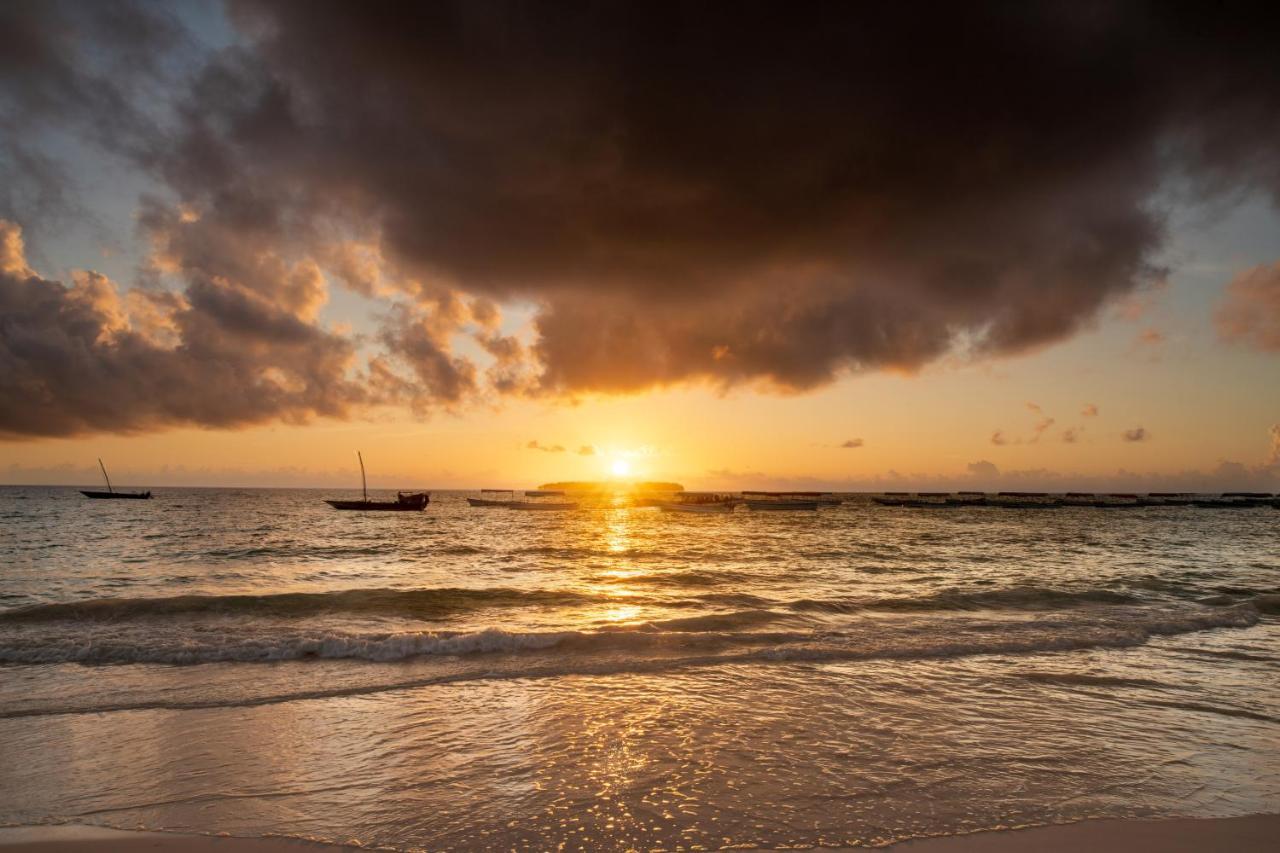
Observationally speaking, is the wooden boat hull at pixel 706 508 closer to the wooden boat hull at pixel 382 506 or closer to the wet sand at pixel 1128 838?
the wooden boat hull at pixel 382 506

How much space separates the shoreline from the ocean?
22cm

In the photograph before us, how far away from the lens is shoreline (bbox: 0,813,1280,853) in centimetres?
629

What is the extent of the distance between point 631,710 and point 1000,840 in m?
5.84

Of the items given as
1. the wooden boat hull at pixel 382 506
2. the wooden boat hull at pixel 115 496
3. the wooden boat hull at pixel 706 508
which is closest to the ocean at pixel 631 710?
the wooden boat hull at pixel 382 506

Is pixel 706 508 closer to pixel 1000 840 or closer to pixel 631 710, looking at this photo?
pixel 631 710

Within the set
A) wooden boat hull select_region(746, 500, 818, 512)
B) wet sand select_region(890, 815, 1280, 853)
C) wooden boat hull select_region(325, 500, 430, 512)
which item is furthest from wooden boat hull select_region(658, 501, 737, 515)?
wet sand select_region(890, 815, 1280, 853)

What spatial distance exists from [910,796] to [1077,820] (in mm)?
1682

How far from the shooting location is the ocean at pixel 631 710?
23.3 feet

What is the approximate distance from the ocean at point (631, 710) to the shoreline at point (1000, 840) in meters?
0.22

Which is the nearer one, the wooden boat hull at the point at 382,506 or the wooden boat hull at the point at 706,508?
the wooden boat hull at the point at 382,506

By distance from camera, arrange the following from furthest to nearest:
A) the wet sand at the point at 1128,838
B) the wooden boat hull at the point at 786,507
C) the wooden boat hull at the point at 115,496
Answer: the wooden boat hull at the point at 115,496, the wooden boat hull at the point at 786,507, the wet sand at the point at 1128,838

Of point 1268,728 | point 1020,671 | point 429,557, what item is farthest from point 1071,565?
point 429,557

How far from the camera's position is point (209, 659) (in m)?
14.9

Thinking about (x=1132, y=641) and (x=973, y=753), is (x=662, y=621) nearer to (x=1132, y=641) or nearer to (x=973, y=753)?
(x=973, y=753)
